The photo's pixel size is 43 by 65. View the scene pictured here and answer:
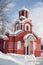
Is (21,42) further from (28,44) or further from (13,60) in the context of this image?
(13,60)

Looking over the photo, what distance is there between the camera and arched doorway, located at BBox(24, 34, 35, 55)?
711 inches

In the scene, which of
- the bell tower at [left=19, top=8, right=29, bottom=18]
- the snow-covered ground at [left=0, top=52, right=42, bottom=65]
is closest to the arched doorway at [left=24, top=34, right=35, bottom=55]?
the bell tower at [left=19, top=8, right=29, bottom=18]

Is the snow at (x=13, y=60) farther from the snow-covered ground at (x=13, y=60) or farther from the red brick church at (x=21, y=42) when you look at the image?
the red brick church at (x=21, y=42)

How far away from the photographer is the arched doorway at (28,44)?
18062mm

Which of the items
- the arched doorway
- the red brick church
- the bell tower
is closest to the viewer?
the red brick church

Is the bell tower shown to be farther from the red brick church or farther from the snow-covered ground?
the snow-covered ground

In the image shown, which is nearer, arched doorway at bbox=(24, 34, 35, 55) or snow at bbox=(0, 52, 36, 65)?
snow at bbox=(0, 52, 36, 65)

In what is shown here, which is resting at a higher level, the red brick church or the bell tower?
the bell tower

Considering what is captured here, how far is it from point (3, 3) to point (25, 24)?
9032 millimetres

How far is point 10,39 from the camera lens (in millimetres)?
18125

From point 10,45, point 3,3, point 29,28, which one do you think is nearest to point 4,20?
point 3,3

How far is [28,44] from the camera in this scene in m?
18.2

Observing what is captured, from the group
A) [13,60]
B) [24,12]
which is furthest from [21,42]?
[13,60]

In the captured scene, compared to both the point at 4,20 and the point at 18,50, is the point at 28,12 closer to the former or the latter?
the point at 18,50
